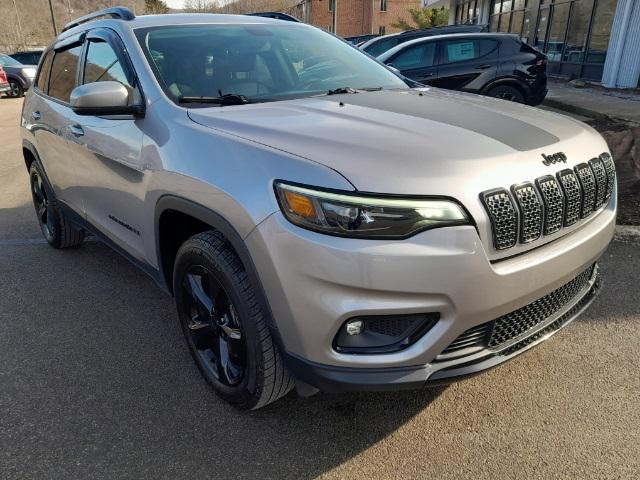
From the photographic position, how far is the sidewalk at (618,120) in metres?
5.09

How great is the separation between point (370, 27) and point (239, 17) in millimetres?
56134

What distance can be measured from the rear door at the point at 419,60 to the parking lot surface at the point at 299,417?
20.3 ft

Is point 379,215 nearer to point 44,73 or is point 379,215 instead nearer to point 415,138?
point 415,138

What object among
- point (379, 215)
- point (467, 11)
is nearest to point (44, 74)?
point (379, 215)

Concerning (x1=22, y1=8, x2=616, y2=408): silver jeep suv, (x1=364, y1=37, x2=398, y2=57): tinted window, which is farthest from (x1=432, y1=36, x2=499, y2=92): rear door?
(x1=22, y1=8, x2=616, y2=408): silver jeep suv

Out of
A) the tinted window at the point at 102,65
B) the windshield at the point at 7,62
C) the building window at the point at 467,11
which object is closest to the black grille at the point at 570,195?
the tinted window at the point at 102,65

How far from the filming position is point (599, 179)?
231 centimetres

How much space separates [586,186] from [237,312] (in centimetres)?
154

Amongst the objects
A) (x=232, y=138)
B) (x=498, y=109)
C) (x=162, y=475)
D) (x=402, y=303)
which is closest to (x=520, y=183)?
(x=402, y=303)

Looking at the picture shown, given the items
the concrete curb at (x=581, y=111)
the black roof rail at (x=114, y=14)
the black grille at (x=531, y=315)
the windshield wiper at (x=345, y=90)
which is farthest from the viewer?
the concrete curb at (x=581, y=111)

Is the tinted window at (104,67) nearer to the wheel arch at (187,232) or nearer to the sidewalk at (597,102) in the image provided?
the wheel arch at (187,232)

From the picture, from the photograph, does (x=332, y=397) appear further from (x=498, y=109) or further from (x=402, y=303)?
(x=498, y=109)

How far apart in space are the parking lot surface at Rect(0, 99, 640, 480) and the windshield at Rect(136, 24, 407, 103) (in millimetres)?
1480

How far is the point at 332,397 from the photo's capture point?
255 cm
